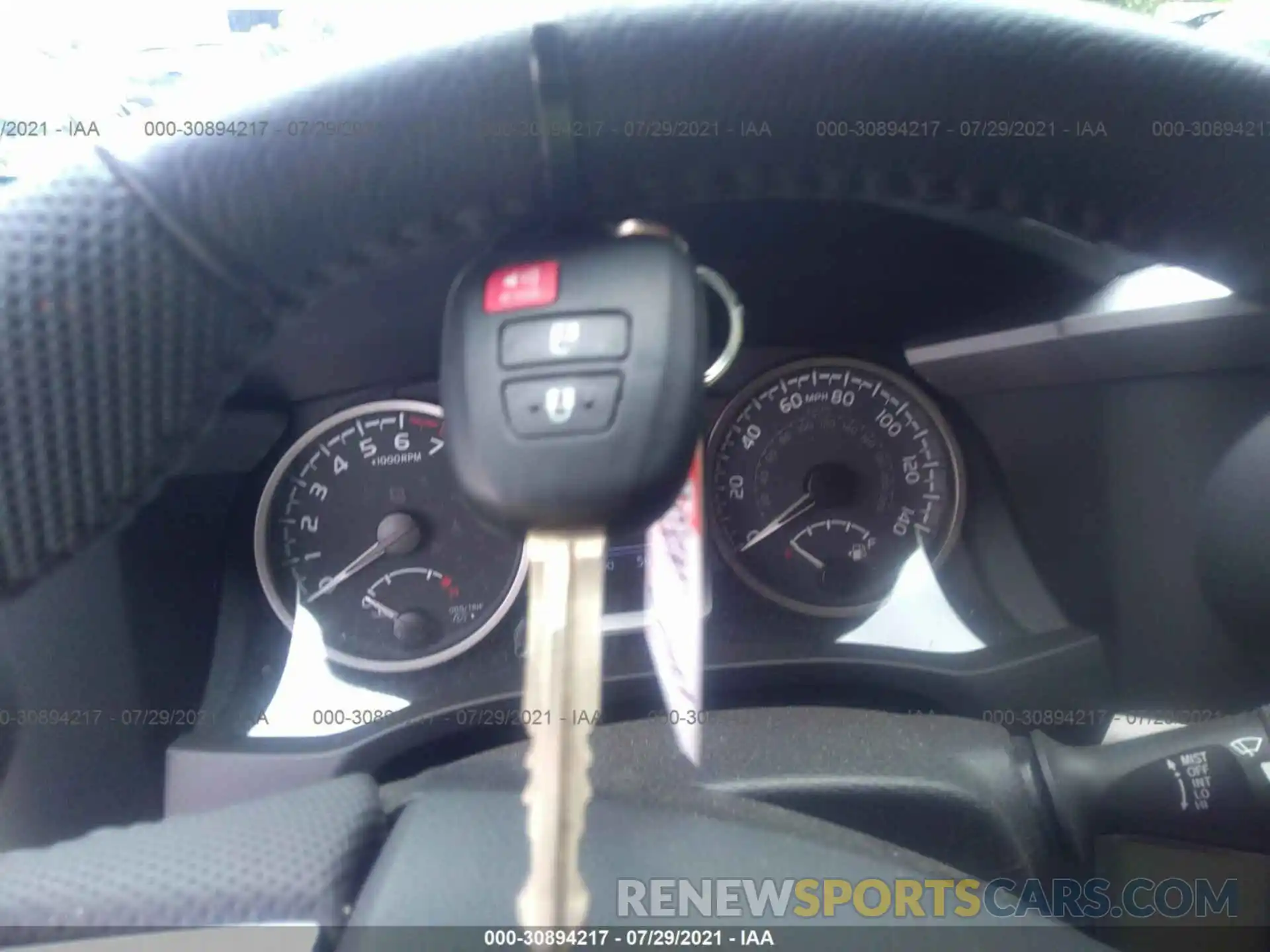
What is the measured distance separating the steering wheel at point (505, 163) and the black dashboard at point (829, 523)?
0.28 meters

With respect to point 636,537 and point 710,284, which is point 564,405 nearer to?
point 710,284

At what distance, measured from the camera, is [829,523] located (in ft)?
3.26

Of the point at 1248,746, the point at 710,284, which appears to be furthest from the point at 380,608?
the point at 1248,746

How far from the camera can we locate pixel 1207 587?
1.87 ft

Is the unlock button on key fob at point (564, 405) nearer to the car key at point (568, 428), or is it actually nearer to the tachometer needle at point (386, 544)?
the car key at point (568, 428)

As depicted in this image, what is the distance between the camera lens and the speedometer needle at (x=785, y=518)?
3.21ft

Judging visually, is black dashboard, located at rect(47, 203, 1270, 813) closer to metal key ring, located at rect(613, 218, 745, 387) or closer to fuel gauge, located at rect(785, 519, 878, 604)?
fuel gauge, located at rect(785, 519, 878, 604)

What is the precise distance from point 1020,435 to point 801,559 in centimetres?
23

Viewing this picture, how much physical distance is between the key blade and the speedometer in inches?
24.6

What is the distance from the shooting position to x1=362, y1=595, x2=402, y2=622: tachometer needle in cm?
95

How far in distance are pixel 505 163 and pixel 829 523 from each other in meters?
0.69

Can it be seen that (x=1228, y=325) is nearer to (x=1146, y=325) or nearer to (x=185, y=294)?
(x=1146, y=325)

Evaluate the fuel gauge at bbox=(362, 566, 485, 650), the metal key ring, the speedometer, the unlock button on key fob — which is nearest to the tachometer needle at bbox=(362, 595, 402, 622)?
the fuel gauge at bbox=(362, 566, 485, 650)

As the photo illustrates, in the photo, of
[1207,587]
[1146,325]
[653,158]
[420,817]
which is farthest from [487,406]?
[1146,325]
